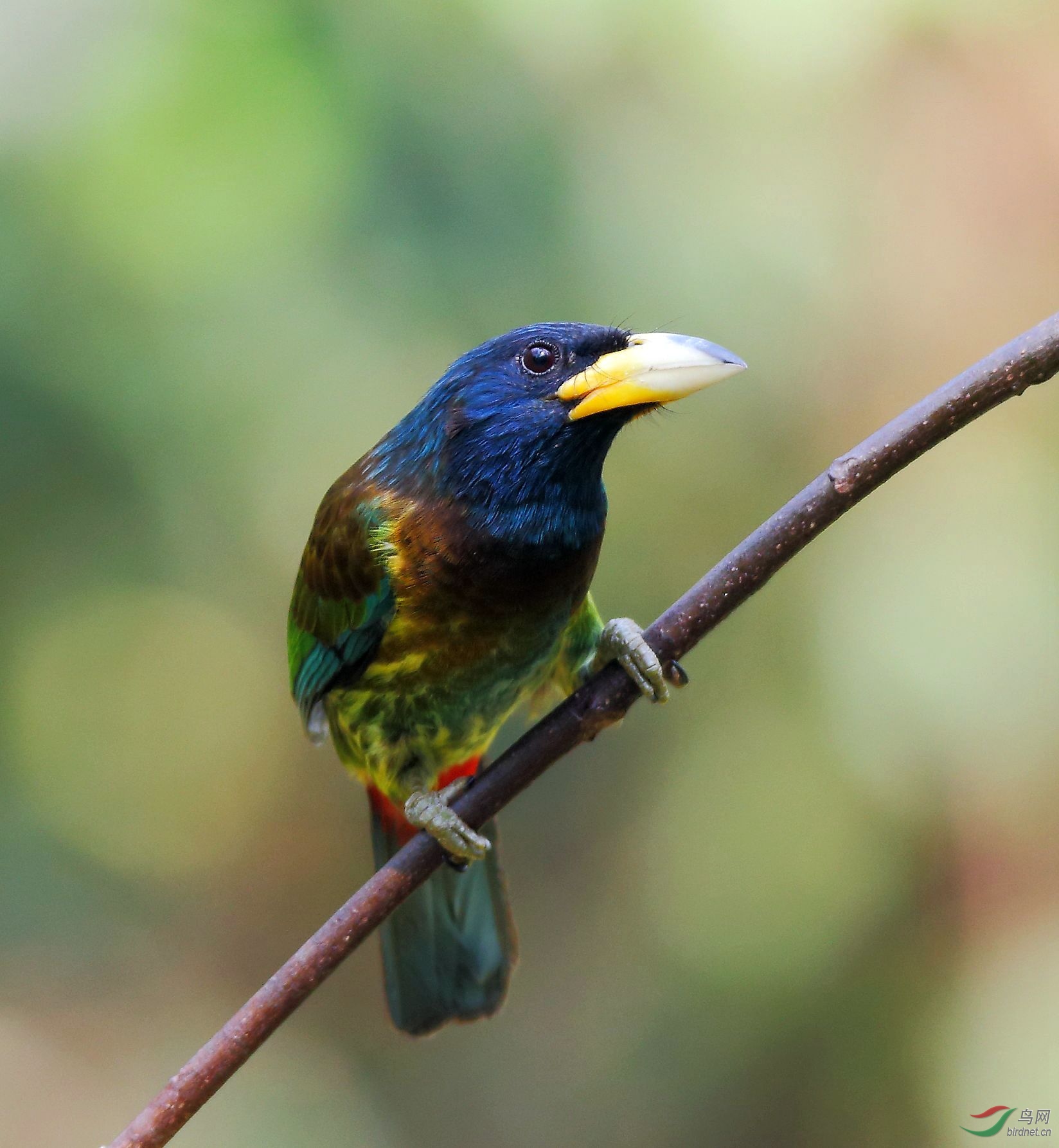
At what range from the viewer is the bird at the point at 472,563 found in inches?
80.4

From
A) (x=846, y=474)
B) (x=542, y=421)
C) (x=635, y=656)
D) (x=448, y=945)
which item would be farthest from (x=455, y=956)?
(x=846, y=474)

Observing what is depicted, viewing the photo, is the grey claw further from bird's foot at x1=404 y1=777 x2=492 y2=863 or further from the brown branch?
bird's foot at x1=404 y1=777 x2=492 y2=863

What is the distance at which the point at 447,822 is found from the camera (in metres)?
2.12

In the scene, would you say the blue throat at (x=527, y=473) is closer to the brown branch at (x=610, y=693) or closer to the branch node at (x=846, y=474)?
the brown branch at (x=610, y=693)

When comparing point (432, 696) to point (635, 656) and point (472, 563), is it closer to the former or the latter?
point (472, 563)

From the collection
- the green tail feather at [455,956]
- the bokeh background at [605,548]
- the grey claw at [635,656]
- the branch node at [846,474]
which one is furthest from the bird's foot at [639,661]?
the bokeh background at [605,548]

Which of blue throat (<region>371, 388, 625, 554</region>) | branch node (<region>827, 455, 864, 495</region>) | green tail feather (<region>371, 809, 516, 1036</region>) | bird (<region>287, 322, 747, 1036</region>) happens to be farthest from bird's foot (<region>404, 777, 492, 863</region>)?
branch node (<region>827, 455, 864, 495</region>)

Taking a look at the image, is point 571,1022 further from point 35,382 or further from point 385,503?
point 35,382

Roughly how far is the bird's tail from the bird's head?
721mm

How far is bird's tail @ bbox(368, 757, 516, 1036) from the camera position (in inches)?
103

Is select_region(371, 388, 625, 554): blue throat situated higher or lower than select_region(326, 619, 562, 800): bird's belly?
higher

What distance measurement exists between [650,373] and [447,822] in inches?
31.4

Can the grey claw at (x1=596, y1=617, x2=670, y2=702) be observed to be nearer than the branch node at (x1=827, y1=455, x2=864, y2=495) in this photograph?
No

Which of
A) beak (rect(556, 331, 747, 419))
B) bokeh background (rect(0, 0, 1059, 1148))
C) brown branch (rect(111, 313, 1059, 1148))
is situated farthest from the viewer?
bokeh background (rect(0, 0, 1059, 1148))
